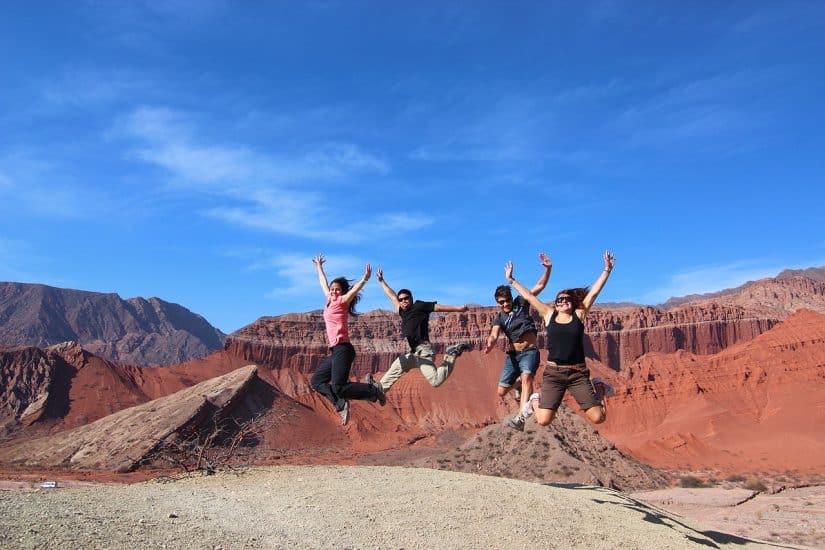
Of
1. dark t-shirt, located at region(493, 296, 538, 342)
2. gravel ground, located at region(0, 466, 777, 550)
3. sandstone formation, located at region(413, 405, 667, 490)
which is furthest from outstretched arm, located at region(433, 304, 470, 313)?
sandstone formation, located at region(413, 405, 667, 490)

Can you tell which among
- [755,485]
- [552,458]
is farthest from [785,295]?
[552,458]

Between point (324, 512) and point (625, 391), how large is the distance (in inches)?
2712

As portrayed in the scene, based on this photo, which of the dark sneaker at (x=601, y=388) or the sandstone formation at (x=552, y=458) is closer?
the dark sneaker at (x=601, y=388)

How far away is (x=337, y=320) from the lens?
11438mm

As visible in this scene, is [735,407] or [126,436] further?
[735,407]

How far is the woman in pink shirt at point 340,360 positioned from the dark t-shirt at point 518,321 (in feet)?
9.26

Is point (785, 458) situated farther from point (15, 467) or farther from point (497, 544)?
point (15, 467)

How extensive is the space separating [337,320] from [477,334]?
112004 millimetres

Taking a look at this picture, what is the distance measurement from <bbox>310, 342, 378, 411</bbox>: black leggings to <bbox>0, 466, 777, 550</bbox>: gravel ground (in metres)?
2.28

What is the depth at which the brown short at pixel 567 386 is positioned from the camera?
35.6 feet

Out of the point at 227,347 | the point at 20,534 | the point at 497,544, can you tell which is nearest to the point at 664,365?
the point at 227,347

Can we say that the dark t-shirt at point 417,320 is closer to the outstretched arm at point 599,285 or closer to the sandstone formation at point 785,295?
the outstretched arm at point 599,285

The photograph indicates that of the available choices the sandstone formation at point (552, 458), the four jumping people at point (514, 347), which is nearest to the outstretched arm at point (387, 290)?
the four jumping people at point (514, 347)

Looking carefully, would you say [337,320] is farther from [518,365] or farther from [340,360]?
[518,365]
